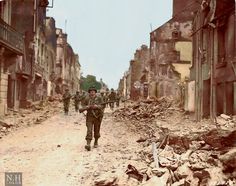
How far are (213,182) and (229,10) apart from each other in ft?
32.3

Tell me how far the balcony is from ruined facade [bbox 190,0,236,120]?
964cm

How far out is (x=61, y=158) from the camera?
1002 cm

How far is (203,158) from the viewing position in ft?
25.9

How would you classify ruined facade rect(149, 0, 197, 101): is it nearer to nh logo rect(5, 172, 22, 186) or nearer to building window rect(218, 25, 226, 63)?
building window rect(218, 25, 226, 63)

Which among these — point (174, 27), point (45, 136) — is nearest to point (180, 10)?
point (174, 27)

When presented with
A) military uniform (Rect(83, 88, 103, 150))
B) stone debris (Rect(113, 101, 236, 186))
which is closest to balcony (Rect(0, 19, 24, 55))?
military uniform (Rect(83, 88, 103, 150))

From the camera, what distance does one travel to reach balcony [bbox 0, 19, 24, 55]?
19938mm

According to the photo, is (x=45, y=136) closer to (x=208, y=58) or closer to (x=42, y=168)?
(x=42, y=168)

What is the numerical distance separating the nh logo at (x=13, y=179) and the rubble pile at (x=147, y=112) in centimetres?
1310

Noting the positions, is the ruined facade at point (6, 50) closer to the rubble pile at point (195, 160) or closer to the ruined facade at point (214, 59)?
the ruined facade at point (214, 59)

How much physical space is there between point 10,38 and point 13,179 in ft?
48.9

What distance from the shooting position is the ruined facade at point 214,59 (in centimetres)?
1496

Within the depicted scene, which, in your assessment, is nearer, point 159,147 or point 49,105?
point 159,147

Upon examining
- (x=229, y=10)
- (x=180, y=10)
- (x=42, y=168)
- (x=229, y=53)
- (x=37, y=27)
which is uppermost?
(x=180, y=10)
